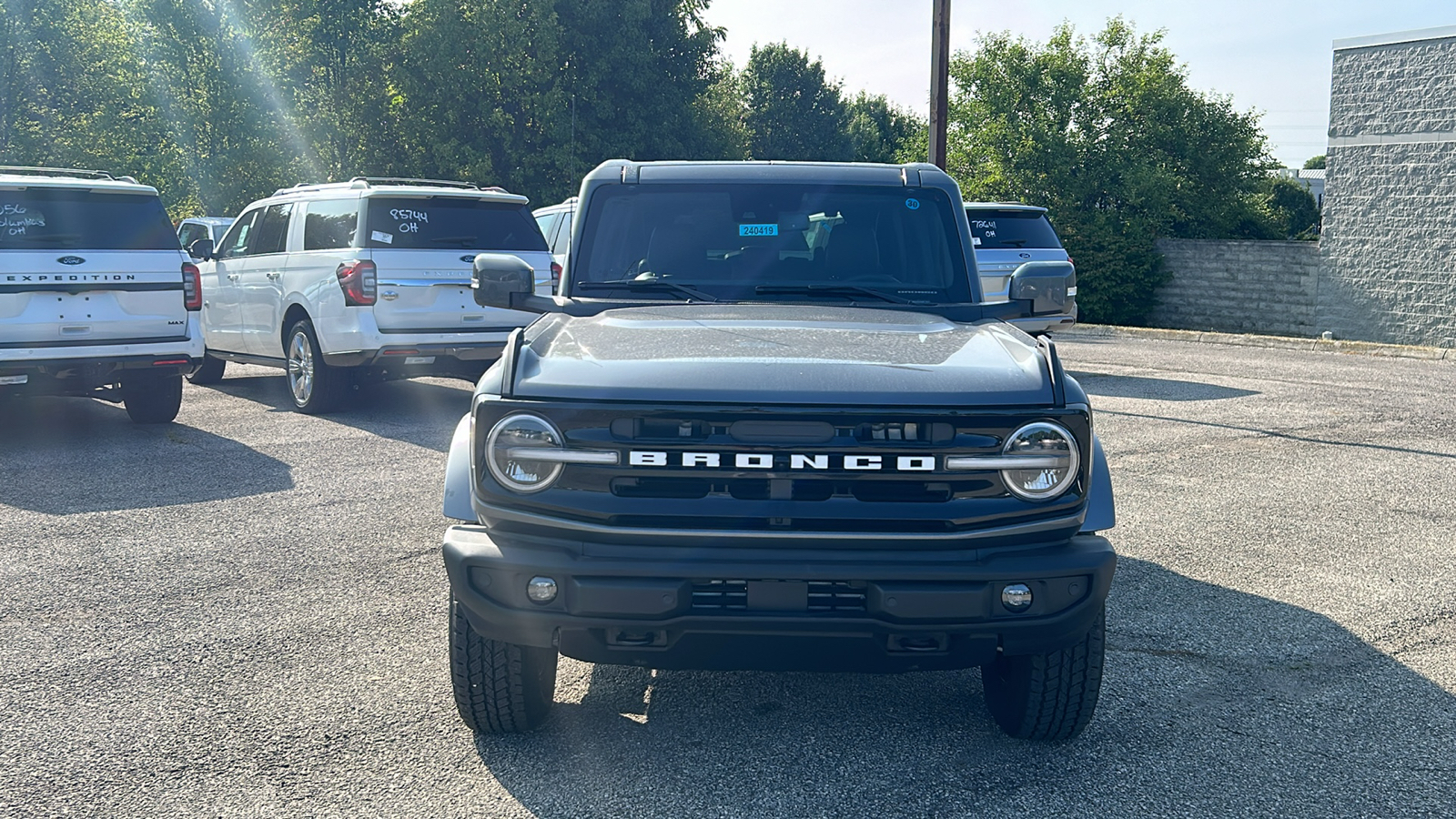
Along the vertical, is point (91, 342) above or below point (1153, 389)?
above

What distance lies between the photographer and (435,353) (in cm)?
1070

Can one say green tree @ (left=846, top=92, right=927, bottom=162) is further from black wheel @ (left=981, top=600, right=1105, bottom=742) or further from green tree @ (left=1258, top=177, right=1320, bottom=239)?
black wheel @ (left=981, top=600, right=1105, bottom=742)

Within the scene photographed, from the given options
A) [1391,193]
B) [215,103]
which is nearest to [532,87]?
[215,103]

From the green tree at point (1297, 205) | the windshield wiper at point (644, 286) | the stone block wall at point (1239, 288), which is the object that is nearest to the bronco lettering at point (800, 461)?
the windshield wiper at point (644, 286)

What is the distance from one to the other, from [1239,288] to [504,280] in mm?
22476

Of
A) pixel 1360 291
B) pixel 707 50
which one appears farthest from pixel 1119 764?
pixel 707 50

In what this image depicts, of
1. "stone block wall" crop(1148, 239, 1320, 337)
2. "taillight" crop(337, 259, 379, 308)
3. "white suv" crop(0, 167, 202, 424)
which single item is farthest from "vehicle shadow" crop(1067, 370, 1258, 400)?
"stone block wall" crop(1148, 239, 1320, 337)

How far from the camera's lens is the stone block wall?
2344cm

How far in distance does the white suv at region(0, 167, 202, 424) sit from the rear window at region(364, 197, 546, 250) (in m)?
1.62

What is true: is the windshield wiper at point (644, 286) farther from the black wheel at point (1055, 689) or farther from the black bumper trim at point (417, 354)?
the black bumper trim at point (417, 354)

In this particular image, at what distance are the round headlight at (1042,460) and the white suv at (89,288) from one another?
8141 millimetres

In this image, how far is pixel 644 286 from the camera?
473cm

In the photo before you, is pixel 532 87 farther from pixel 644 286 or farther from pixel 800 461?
pixel 800 461

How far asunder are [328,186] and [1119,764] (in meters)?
9.74
